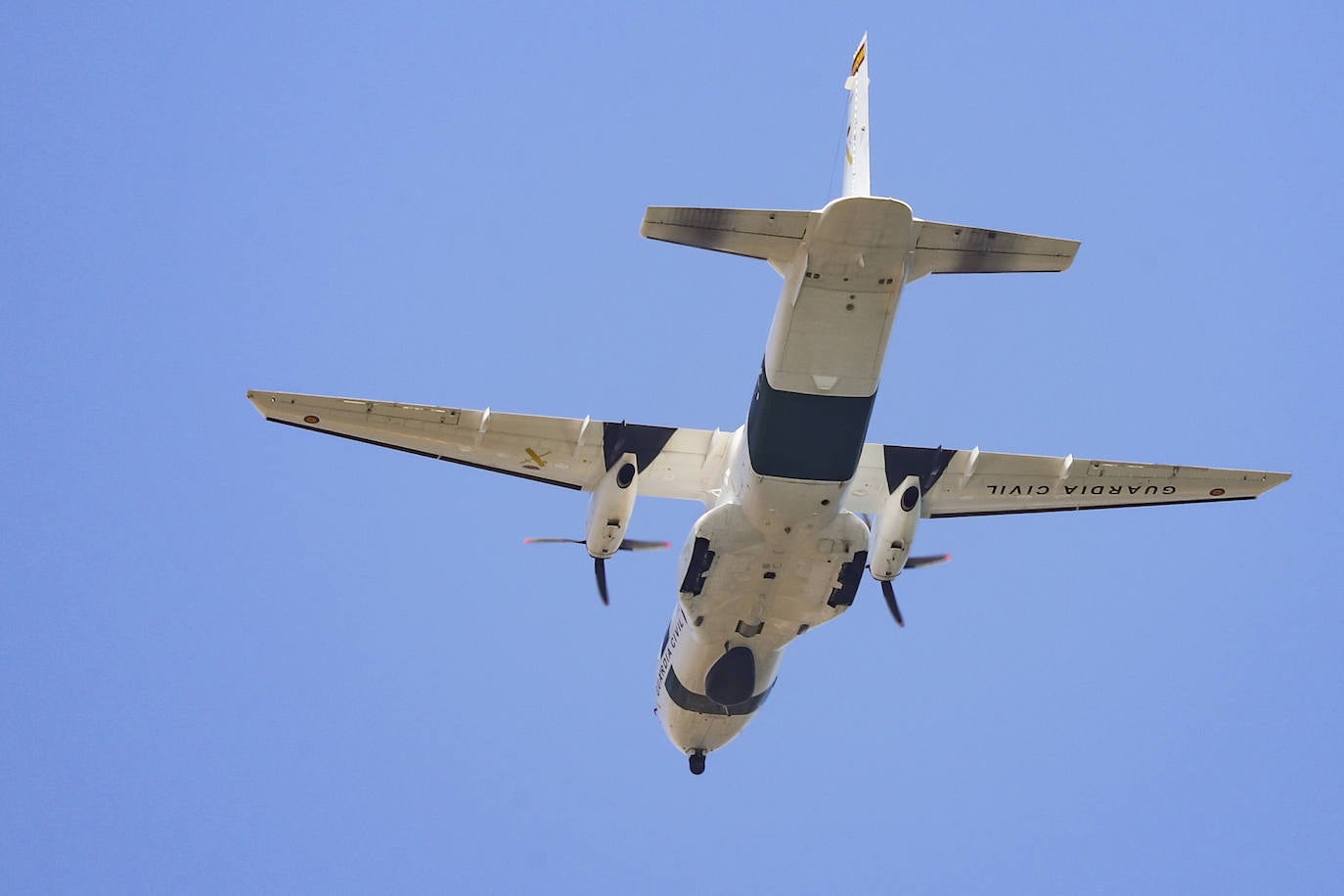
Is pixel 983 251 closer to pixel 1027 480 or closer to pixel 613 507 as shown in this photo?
pixel 1027 480

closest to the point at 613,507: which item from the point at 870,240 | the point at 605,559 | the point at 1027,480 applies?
the point at 605,559

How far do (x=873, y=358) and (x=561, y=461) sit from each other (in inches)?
224

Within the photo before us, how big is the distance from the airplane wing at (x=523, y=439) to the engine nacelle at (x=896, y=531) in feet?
9.42

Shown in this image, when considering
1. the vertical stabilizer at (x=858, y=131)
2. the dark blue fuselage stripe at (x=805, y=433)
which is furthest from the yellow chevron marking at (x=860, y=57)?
the dark blue fuselage stripe at (x=805, y=433)

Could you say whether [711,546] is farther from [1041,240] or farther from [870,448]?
[1041,240]

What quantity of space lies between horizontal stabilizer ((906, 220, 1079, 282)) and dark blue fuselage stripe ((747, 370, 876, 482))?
2.25 meters

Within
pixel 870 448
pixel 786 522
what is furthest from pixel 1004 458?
pixel 786 522

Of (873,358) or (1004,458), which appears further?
(1004,458)

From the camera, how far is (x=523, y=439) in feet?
80.5

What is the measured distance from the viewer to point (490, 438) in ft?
79.9

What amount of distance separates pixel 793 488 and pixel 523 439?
175 inches

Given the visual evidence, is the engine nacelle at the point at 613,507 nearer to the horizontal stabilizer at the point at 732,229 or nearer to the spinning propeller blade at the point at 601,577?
the spinning propeller blade at the point at 601,577

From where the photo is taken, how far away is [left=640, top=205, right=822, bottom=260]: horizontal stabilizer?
21.2 m

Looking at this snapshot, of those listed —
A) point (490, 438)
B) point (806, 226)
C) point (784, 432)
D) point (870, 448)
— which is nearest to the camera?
point (806, 226)
